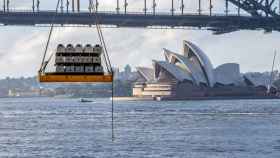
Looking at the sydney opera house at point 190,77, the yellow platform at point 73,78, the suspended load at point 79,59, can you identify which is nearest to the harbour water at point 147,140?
the yellow platform at point 73,78

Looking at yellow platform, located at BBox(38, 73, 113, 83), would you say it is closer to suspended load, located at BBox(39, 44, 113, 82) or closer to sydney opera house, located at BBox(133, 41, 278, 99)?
suspended load, located at BBox(39, 44, 113, 82)

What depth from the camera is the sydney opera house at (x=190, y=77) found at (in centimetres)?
17438

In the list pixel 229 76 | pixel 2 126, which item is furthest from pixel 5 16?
pixel 229 76

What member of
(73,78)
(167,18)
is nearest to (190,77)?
(167,18)

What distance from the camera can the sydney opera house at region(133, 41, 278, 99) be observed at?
174 metres

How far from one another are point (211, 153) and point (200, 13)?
255 feet

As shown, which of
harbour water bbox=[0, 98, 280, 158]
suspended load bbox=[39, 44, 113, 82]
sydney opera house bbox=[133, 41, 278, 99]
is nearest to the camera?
suspended load bbox=[39, 44, 113, 82]

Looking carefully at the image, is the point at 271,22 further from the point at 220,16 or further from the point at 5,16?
the point at 5,16

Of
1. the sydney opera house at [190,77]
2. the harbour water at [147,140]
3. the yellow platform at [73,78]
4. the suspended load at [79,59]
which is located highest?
the suspended load at [79,59]

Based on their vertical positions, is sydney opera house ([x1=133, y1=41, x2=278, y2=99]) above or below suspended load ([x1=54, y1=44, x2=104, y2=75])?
below

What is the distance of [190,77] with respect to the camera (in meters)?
181

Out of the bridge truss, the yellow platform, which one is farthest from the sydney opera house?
the yellow platform

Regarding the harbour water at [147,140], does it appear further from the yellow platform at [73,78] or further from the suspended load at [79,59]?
the suspended load at [79,59]

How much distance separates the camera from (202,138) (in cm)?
6800
